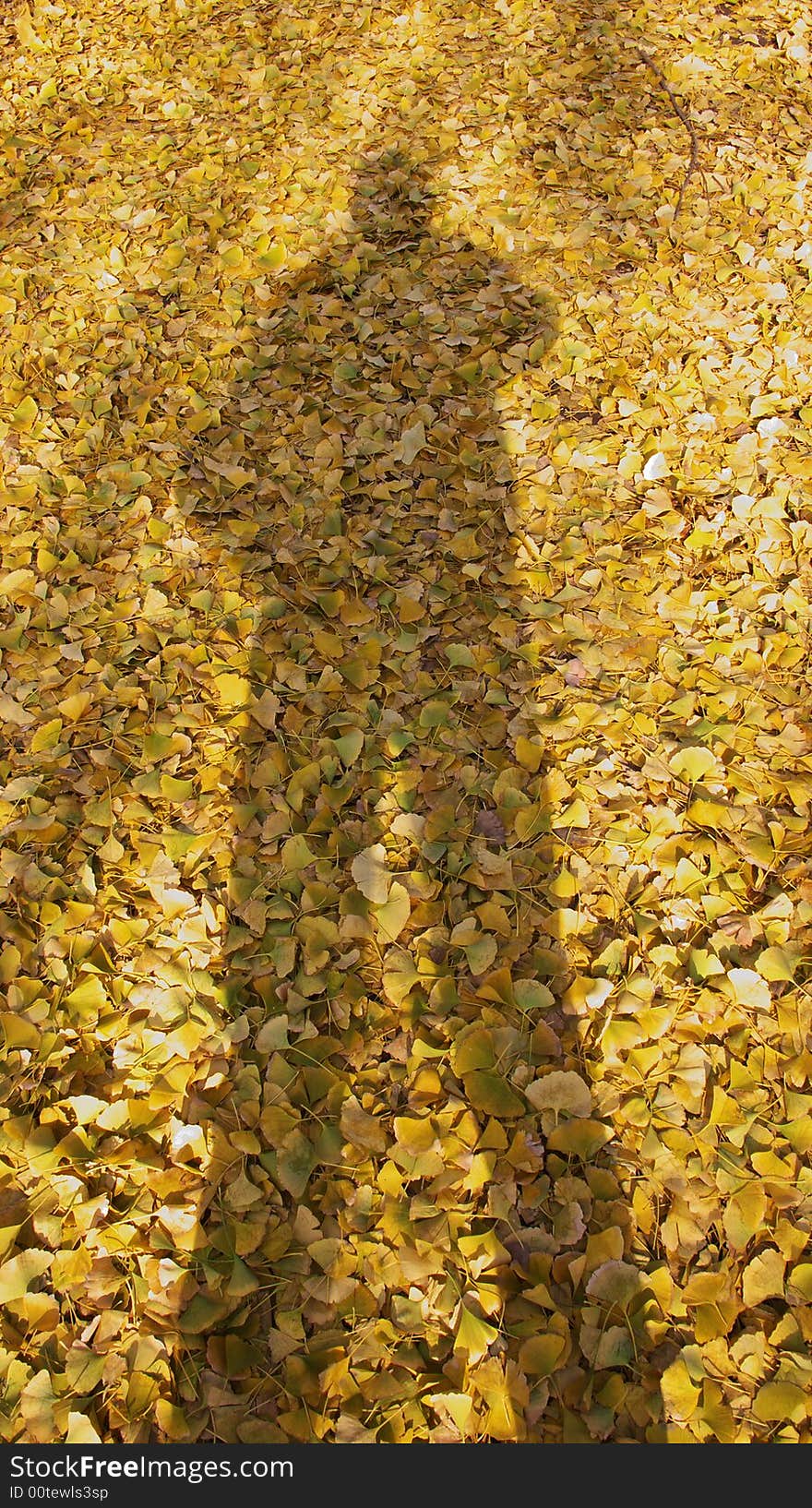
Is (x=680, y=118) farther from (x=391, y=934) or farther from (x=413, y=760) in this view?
(x=391, y=934)

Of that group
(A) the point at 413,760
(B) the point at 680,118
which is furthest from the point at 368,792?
(B) the point at 680,118

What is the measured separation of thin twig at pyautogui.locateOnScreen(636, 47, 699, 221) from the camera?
276 centimetres

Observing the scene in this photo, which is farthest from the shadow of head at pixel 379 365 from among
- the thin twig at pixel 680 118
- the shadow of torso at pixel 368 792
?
the thin twig at pixel 680 118

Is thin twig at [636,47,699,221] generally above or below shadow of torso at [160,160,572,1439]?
above

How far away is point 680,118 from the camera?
117 inches

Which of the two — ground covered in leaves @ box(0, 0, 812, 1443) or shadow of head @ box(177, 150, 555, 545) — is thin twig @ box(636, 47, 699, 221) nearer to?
ground covered in leaves @ box(0, 0, 812, 1443)

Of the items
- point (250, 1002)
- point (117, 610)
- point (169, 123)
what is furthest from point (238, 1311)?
point (169, 123)

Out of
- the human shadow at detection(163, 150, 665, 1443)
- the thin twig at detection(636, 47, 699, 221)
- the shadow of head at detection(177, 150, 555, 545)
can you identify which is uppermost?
the thin twig at detection(636, 47, 699, 221)

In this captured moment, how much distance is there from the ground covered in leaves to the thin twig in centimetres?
2

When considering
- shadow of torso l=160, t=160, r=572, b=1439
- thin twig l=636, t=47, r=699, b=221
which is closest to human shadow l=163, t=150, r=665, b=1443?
shadow of torso l=160, t=160, r=572, b=1439

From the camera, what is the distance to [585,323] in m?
2.46

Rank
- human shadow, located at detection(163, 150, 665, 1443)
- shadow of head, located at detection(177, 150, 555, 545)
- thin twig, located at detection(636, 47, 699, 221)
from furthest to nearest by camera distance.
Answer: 1. thin twig, located at detection(636, 47, 699, 221)
2. shadow of head, located at detection(177, 150, 555, 545)
3. human shadow, located at detection(163, 150, 665, 1443)

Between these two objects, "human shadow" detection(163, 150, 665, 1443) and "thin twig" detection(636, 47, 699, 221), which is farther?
"thin twig" detection(636, 47, 699, 221)

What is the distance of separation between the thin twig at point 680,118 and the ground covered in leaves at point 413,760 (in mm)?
18
